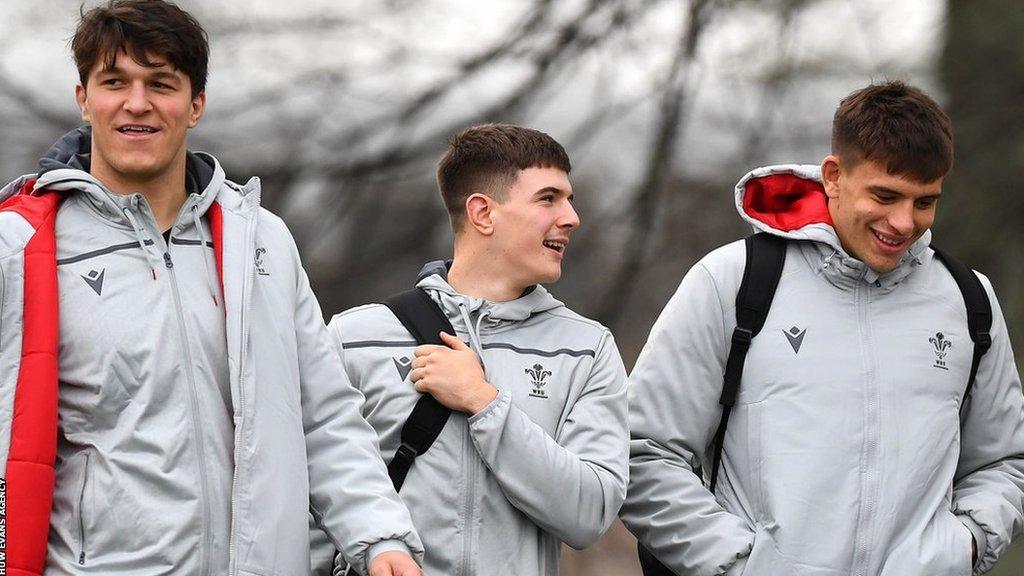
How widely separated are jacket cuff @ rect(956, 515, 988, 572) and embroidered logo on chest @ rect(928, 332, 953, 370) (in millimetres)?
409

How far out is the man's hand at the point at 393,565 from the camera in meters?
3.62

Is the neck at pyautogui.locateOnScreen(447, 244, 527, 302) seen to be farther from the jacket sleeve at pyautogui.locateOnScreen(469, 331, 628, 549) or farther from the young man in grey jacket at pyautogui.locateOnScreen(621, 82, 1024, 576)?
the young man in grey jacket at pyautogui.locateOnScreen(621, 82, 1024, 576)

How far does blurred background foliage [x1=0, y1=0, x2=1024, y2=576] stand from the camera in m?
8.27

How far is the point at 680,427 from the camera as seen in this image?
14.5 ft

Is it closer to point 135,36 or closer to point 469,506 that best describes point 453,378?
point 469,506

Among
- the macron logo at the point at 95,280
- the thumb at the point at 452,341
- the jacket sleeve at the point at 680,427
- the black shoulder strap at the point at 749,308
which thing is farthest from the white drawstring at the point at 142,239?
the black shoulder strap at the point at 749,308

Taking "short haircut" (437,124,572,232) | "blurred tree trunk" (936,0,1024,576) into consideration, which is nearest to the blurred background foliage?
"blurred tree trunk" (936,0,1024,576)

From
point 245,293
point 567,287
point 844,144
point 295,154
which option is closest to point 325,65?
point 295,154

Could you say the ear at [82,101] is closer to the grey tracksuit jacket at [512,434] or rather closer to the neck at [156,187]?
the neck at [156,187]

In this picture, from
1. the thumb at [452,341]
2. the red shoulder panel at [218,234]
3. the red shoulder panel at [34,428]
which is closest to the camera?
the red shoulder panel at [34,428]

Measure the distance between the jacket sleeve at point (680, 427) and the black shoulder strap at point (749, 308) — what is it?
0.10 feet

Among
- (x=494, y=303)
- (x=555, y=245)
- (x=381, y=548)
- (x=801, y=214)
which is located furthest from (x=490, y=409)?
(x=801, y=214)

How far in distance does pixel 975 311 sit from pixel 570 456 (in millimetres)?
1266

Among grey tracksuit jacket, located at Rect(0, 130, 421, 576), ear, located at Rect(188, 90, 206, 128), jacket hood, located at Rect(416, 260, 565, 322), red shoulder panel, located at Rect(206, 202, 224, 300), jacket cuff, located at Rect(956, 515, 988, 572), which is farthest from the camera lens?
jacket cuff, located at Rect(956, 515, 988, 572)
